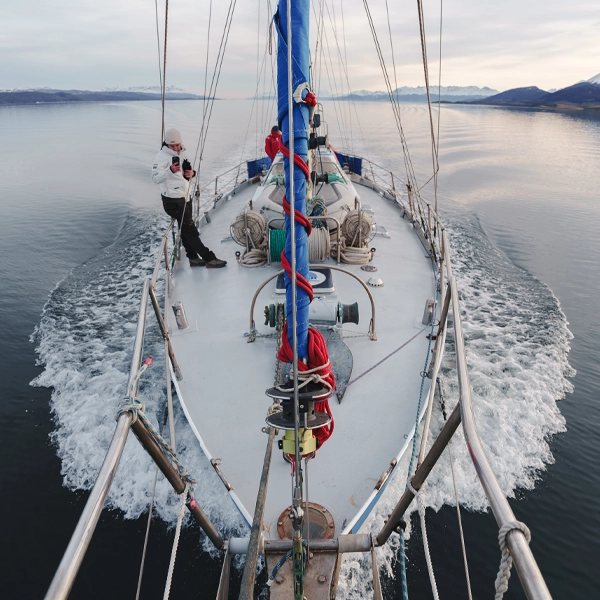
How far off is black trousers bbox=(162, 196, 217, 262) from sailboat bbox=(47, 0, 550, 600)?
271mm

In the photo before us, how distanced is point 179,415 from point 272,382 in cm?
147

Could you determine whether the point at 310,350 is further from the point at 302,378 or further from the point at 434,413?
the point at 434,413

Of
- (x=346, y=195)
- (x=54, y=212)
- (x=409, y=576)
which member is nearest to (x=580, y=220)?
(x=346, y=195)

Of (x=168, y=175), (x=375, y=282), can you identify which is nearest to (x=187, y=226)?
(x=168, y=175)

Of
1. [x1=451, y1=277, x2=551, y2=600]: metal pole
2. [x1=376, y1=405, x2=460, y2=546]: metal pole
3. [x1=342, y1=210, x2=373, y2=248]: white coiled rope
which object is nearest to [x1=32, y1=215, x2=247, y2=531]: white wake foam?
[x1=376, y1=405, x2=460, y2=546]: metal pole

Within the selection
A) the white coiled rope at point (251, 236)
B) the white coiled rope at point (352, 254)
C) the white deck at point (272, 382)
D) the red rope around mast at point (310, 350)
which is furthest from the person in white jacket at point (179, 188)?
the red rope around mast at point (310, 350)

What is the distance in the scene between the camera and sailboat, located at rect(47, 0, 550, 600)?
2070mm

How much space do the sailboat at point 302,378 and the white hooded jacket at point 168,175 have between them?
3.61 ft

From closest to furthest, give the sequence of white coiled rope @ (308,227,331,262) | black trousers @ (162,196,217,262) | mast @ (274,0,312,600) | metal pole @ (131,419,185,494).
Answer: metal pole @ (131,419,185,494)
mast @ (274,0,312,600)
black trousers @ (162,196,217,262)
white coiled rope @ (308,227,331,262)

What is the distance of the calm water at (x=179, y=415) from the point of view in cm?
420

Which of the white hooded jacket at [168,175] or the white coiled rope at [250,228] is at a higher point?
the white hooded jacket at [168,175]

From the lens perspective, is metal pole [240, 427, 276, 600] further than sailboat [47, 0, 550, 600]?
No

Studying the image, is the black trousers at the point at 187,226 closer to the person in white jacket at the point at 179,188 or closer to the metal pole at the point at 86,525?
the person in white jacket at the point at 179,188

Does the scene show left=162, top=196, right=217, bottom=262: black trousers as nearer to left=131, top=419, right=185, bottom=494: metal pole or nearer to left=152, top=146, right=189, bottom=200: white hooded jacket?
left=152, top=146, right=189, bottom=200: white hooded jacket
